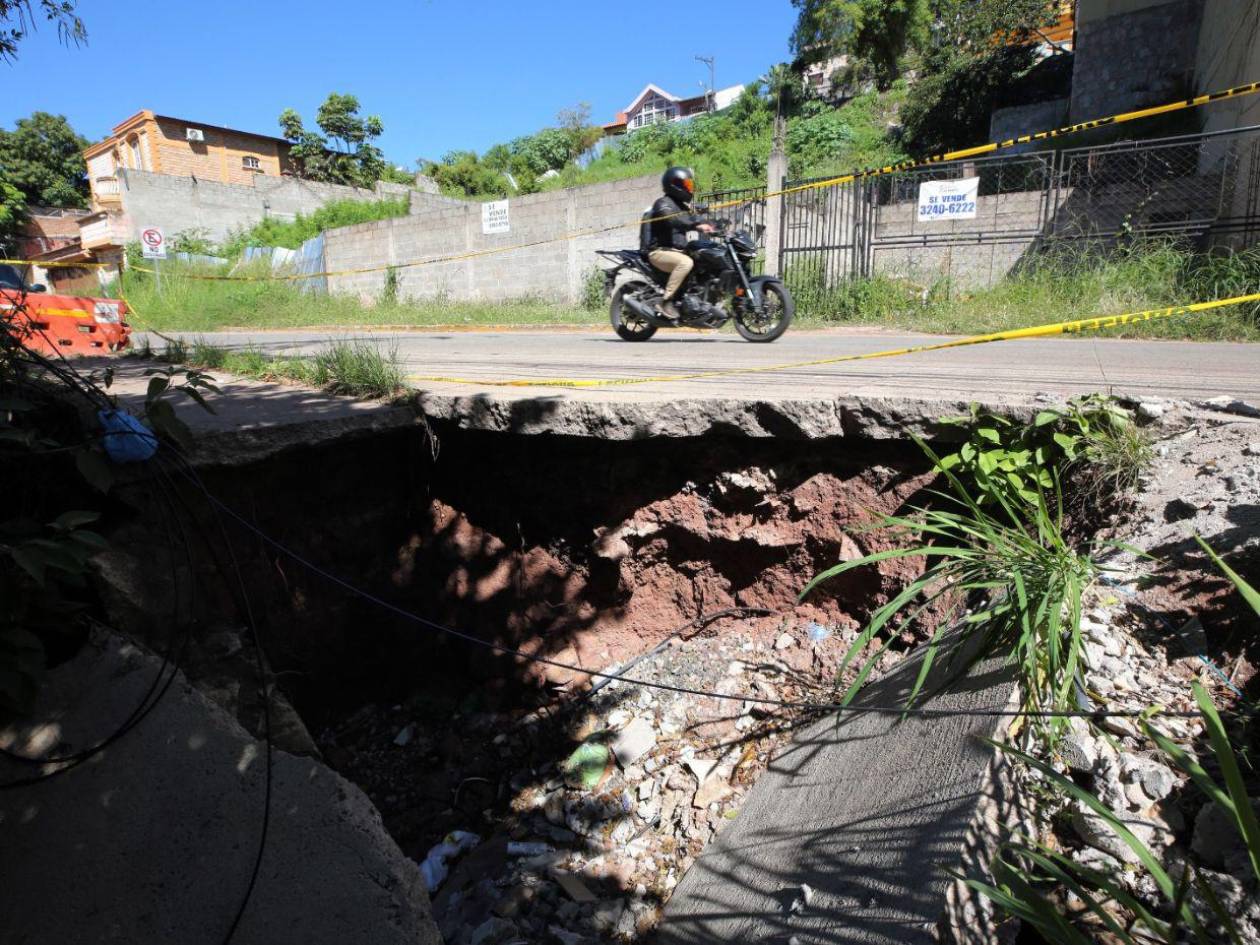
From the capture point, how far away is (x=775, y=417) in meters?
3.13

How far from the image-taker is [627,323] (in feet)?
25.4

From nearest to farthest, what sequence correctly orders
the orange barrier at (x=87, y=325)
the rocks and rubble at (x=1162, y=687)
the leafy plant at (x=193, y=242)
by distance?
the rocks and rubble at (x=1162, y=687) → the orange barrier at (x=87, y=325) → the leafy plant at (x=193, y=242)

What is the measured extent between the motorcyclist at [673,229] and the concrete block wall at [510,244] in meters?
5.37

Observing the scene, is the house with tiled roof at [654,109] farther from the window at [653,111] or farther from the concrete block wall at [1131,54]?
the concrete block wall at [1131,54]

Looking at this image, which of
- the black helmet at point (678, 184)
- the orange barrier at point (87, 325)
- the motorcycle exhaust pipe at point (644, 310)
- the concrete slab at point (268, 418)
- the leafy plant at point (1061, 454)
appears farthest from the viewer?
the motorcycle exhaust pipe at point (644, 310)

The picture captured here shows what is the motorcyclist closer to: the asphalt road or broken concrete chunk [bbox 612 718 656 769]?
the asphalt road

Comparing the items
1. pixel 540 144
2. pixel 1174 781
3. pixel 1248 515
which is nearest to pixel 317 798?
pixel 1174 781

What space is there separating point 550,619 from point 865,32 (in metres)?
28.3

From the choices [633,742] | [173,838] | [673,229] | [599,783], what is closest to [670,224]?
[673,229]

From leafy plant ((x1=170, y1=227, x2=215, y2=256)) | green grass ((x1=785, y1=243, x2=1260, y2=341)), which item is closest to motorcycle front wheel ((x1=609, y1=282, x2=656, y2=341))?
green grass ((x1=785, y1=243, x2=1260, y2=341))

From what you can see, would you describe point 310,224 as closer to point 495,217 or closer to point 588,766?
point 495,217

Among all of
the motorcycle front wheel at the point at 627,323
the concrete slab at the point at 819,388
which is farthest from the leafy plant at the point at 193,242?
the concrete slab at the point at 819,388

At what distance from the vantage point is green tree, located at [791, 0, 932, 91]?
24.7 metres

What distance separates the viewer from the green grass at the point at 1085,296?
6516mm
